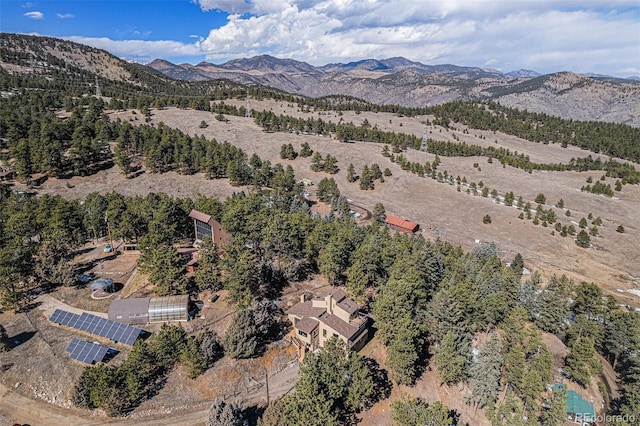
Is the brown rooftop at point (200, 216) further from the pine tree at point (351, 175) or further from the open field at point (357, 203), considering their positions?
the pine tree at point (351, 175)

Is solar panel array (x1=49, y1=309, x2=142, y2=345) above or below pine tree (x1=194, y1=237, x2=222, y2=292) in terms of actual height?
below

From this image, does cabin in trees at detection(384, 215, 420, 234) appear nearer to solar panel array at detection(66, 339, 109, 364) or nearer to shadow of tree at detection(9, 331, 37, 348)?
solar panel array at detection(66, 339, 109, 364)


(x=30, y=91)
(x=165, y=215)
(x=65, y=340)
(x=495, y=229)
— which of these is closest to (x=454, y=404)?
(x=65, y=340)

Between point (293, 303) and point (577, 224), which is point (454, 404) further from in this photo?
point (577, 224)

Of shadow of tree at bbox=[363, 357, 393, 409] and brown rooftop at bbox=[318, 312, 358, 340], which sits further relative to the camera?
brown rooftop at bbox=[318, 312, 358, 340]

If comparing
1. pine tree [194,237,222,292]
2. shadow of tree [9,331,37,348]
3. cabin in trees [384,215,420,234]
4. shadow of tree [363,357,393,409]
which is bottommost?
cabin in trees [384,215,420,234]

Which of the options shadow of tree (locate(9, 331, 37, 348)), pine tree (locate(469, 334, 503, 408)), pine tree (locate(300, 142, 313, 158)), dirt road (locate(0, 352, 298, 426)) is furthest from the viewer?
pine tree (locate(300, 142, 313, 158))

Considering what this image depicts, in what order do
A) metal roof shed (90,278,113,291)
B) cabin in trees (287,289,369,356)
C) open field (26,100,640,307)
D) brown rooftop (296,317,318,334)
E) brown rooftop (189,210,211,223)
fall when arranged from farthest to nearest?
1. open field (26,100,640,307)
2. brown rooftop (189,210,211,223)
3. metal roof shed (90,278,113,291)
4. brown rooftop (296,317,318,334)
5. cabin in trees (287,289,369,356)

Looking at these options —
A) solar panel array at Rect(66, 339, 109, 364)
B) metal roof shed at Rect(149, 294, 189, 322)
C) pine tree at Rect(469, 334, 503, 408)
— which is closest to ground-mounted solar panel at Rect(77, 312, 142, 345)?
solar panel array at Rect(66, 339, 109, 364)
